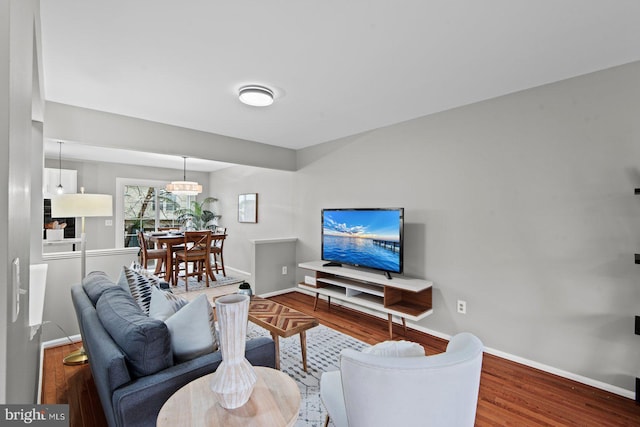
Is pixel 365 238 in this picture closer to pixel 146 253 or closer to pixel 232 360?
pixel 232 360

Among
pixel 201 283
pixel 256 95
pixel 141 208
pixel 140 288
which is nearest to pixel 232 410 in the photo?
pixel 140 288

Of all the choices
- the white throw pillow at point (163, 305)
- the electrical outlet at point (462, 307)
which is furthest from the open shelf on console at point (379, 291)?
the white throw pillow at point (163, 305)

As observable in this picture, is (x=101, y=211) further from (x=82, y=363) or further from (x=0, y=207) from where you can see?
(x=0, y=207)

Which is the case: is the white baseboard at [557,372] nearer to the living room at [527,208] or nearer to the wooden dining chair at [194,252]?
the living room at [527,208]

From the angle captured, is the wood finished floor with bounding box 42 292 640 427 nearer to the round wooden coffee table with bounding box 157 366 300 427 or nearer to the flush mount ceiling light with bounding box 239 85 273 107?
the round wooden coffee table with bounding box 157 366 300 427

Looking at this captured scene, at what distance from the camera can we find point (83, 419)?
1854 mm

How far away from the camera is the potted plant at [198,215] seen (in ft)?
22.9

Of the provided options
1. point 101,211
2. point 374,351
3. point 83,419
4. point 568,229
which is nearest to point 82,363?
point 83,419

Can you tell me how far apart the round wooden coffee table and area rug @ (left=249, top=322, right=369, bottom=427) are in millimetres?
762

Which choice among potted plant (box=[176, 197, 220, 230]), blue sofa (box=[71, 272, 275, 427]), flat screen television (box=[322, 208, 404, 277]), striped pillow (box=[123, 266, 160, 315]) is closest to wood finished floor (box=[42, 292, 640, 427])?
striped pillow (box=[123, 266, 160, 315])

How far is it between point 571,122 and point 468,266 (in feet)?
4.73

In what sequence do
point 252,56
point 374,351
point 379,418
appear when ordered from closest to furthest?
point 379,418 < point 374,351 < point 252,56

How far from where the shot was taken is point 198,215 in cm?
700

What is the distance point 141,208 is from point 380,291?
5.97m
